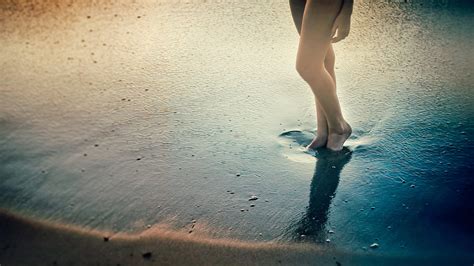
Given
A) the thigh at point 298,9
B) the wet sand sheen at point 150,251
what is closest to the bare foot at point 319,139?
the thigh at point 298,9

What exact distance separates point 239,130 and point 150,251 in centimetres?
127

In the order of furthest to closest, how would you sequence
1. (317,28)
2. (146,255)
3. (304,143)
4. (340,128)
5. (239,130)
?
(239,130)
(304,143)
(340,128)
(317,28)
(146,255)

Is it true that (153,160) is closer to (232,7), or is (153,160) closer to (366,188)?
(366,188)

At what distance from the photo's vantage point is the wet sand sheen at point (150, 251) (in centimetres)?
205

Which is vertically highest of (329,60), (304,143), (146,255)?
(329,60)

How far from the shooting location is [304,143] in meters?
3.03

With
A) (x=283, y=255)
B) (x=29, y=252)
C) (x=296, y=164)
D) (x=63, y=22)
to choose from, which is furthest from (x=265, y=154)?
(x=63, y=22)

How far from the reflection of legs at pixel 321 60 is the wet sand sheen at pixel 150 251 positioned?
100cm

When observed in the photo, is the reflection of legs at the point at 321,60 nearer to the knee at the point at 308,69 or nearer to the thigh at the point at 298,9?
the knee at the point at 308,69

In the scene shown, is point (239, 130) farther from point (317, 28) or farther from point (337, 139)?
point (317, 28)

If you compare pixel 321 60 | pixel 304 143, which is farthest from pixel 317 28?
pixel 304 143

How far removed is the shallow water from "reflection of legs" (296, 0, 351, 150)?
175 mm

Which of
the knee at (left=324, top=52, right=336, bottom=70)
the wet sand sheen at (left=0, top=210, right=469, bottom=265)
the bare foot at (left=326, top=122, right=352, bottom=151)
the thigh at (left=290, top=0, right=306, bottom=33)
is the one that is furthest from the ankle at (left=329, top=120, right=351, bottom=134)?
the wet sand sheen at (left=0, top=210, right=469, bottom=265)

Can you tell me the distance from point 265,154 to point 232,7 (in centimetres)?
318
